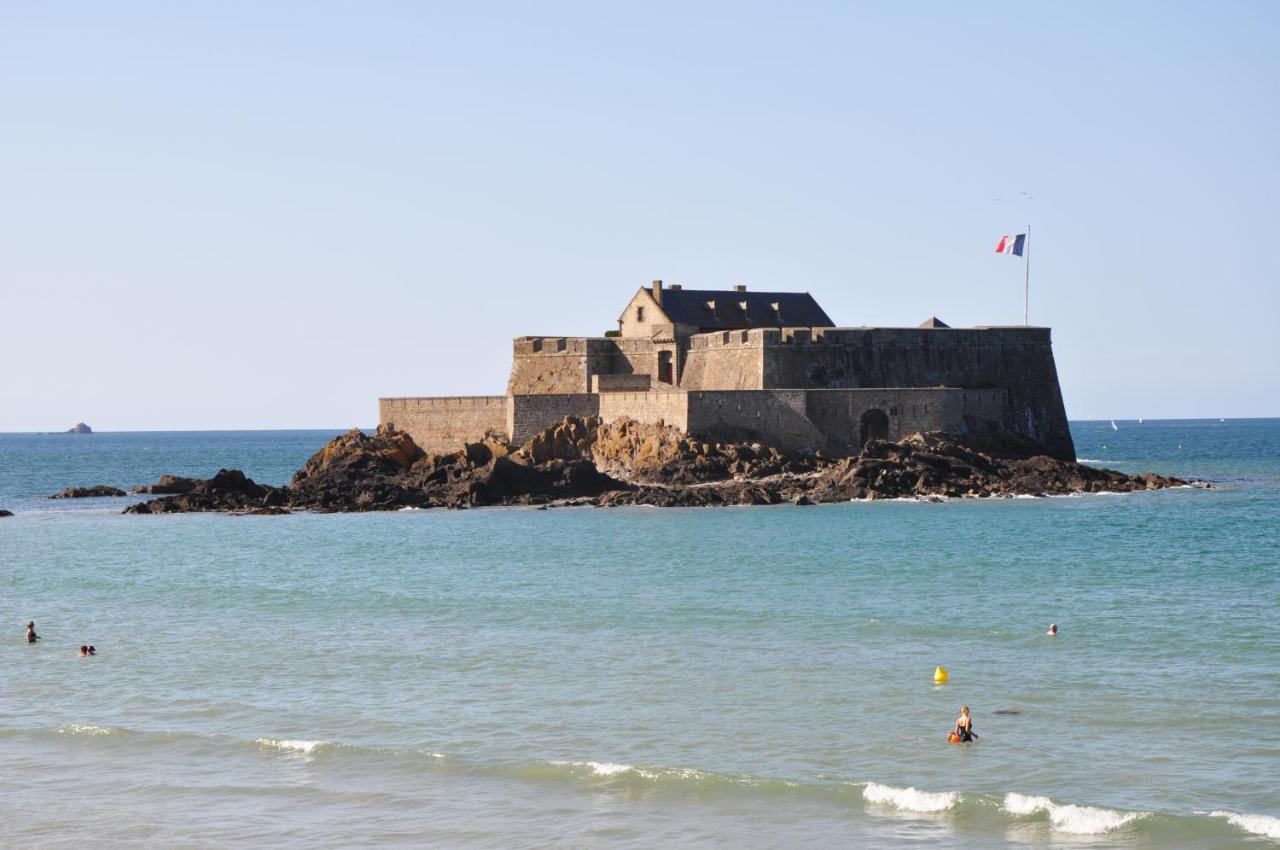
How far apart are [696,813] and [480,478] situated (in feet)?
92.5

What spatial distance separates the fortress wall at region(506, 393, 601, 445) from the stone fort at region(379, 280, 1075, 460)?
0.09 ft

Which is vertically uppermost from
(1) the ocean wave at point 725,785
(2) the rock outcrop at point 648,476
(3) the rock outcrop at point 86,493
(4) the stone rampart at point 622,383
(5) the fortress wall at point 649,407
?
(4) the stone rampart at point 622,383

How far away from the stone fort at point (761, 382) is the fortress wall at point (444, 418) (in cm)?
4

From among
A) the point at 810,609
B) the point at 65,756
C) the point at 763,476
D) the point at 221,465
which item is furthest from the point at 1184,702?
the point at 221,465

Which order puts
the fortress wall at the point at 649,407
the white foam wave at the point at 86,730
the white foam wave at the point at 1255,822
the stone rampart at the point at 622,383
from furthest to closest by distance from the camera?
the stone rampart at the point at 622,383
the fortress wall at the point at 649,407
the white foam wave at the point at 86,730
the white foam wave at the point at 1255,822

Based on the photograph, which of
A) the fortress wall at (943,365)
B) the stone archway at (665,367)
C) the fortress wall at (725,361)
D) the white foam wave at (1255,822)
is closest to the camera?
the white foam wave at (1255,822)

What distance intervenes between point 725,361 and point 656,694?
28.5 m

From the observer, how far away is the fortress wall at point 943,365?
143 feet

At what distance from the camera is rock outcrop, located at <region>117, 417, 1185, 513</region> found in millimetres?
38656

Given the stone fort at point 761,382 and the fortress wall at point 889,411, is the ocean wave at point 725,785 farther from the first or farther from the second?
the fortress wall at point 889,411

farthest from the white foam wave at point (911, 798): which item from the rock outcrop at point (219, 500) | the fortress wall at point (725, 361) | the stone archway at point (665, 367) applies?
the stone archway at point (665, 367)

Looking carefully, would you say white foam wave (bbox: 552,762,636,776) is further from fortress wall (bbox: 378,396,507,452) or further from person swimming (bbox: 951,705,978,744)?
fortress wall (bbox: 378,396,507,452)

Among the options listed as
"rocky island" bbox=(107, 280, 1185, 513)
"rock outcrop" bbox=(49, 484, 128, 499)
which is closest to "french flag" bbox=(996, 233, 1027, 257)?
"rocky island" bbox=(107, 280, 1185, 513)

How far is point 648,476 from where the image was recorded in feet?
133
